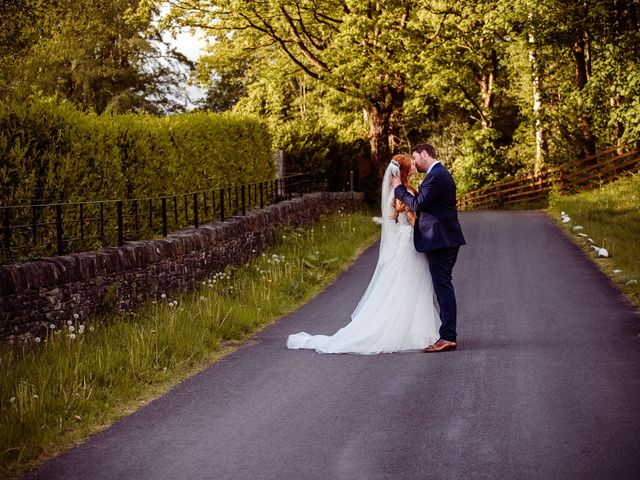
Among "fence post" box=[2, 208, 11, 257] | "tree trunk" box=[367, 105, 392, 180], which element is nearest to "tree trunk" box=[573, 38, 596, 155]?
"tree trunk" box=[367, 105, 392, 180]

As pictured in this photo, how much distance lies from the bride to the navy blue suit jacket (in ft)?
1.19

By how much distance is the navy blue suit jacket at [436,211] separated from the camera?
10695 mm

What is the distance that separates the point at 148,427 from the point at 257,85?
33.7 metres

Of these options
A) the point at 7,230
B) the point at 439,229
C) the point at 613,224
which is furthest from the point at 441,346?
the point at 613,224

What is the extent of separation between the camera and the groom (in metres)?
10.6

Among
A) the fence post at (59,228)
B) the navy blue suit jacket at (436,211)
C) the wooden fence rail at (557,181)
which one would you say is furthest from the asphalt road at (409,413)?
the wooden fence rail at (557,181)

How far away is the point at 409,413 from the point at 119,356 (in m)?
3.44

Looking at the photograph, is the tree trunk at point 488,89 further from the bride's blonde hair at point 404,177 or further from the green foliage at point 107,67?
the bride's blonde hair at point 404,177

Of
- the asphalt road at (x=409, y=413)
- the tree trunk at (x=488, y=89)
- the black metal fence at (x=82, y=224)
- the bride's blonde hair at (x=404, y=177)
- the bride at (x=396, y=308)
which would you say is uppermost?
the tree trunk at (x=488, y=89)

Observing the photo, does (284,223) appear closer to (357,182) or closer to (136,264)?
(136,264)

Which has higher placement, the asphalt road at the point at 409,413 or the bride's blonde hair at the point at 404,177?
the bride's blonde hair at the point at 404,177

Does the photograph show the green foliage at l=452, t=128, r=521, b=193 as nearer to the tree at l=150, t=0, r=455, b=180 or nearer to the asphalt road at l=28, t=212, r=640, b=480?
the tree at l=150, t=0, r=455, b=180

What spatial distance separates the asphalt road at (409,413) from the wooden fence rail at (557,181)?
23.7m

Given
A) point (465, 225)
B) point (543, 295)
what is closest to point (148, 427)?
point (543, 295)
